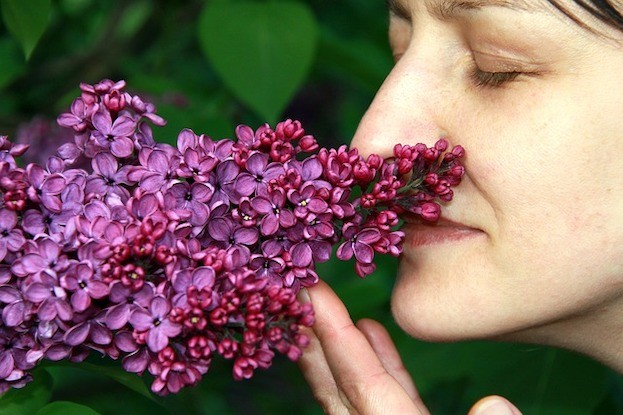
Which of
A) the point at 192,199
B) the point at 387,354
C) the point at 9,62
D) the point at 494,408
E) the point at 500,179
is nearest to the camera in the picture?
the point at 192,199

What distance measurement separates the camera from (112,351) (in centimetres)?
152

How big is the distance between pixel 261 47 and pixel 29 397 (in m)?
1.38

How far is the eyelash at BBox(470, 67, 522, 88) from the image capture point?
1.78 m

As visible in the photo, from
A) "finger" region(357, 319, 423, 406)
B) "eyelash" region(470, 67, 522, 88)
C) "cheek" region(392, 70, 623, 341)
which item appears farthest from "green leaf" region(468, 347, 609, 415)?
"eyelash" region(470, 67, 522, 88)

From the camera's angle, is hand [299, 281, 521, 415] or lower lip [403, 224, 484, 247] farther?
lower lip [403, 224, 484, 247]

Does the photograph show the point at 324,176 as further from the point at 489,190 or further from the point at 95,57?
the point at 95,57

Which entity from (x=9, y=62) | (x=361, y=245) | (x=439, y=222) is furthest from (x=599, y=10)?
(x=9, y=62)

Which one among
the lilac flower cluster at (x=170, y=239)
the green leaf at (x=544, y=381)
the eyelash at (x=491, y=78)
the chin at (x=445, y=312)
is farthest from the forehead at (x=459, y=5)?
the green leaf at (x=544, y=381)

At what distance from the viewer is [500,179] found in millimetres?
1779

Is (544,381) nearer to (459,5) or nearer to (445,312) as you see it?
(445,312)

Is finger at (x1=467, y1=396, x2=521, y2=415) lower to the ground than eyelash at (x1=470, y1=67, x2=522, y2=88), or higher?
lower

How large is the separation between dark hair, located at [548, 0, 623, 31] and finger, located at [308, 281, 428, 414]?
608 millimetres

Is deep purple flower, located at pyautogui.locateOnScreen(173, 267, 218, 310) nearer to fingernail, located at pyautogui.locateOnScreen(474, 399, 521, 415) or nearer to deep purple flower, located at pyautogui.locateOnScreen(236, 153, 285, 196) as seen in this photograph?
deep purple flower, located at pyautogui.locateOnScreen(236, 153, 285, 196)

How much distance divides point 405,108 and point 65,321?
0.72 m
